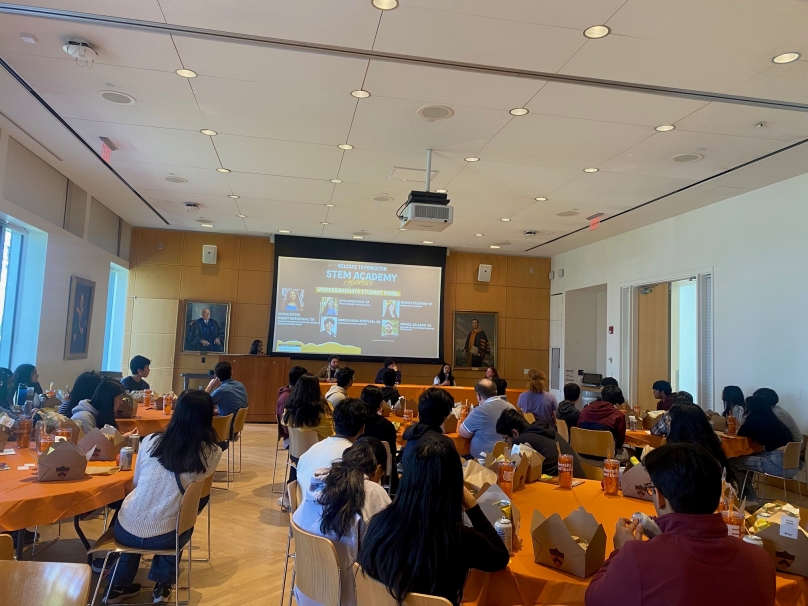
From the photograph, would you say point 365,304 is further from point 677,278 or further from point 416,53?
point 416,53

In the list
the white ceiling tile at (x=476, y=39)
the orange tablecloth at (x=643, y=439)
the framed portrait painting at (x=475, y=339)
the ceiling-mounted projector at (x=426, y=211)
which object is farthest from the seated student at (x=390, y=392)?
the framed portrait painting at (x=475, y=339)

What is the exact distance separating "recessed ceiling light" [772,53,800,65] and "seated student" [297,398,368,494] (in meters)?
3.95

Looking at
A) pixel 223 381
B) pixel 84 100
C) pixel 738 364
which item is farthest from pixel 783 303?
pixel 84 100

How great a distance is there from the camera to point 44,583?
1778 millimetres

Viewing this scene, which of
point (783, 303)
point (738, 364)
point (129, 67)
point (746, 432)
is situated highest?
point (129, 67)

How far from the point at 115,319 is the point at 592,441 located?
1006 cm

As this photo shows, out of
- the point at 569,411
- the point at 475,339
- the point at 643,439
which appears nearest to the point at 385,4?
the point at 569,411

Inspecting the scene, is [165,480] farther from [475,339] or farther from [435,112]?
[475,339]

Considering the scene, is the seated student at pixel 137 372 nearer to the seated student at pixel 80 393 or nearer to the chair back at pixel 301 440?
the seated student at pixel 80 393

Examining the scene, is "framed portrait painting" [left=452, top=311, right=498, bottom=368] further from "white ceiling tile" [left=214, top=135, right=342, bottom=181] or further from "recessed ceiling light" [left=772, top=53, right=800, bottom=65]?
"recessed ceiling light" [left=772, top=53, right=800, bottom=65]

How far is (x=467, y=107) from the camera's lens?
5.22 meters

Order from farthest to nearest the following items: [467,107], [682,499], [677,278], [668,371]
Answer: [668,371] < [677,278] < [467,107] < [682,499]

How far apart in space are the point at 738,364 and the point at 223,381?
22.1 feet

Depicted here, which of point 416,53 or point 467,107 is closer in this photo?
point 416,53
